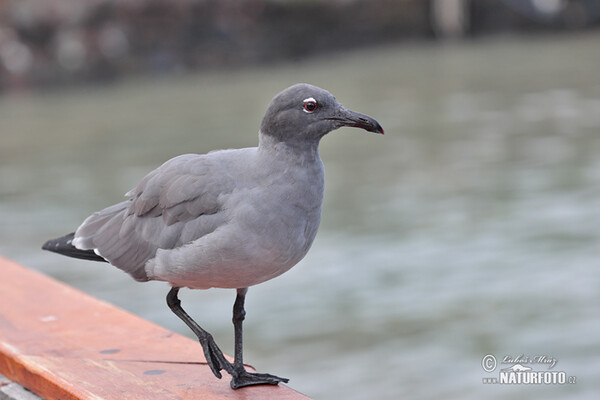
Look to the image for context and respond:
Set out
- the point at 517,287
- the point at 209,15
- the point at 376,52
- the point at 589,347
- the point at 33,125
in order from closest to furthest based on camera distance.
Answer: the point at 589,347 → the point at 517,287 → the point at 33,125 → the point at 209,15 → the point at 376,52

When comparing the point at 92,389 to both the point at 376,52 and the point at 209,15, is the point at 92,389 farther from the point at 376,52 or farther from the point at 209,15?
the point at 376,52

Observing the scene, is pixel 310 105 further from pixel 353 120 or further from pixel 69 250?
pixel 69 250

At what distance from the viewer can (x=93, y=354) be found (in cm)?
266

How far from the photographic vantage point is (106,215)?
275 cm

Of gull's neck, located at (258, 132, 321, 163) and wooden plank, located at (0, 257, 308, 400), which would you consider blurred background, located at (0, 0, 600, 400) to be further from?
gull's neck, located at (258, 132, 321, 163)

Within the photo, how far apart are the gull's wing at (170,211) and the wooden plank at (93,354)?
0.29 metres

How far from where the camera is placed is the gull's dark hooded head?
2.26m

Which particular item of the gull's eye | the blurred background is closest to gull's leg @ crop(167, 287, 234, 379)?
the gull's eye

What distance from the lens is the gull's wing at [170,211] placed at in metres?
2.32

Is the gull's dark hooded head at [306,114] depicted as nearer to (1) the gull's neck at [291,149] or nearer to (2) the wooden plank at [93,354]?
(1) the gull's neck at [291,149]

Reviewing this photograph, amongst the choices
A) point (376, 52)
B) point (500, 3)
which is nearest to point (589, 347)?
point (376, 52)

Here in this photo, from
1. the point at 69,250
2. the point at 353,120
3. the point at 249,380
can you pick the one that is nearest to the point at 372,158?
the point at 69,250

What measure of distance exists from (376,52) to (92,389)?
1562cm

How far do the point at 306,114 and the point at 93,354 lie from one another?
1.03m
